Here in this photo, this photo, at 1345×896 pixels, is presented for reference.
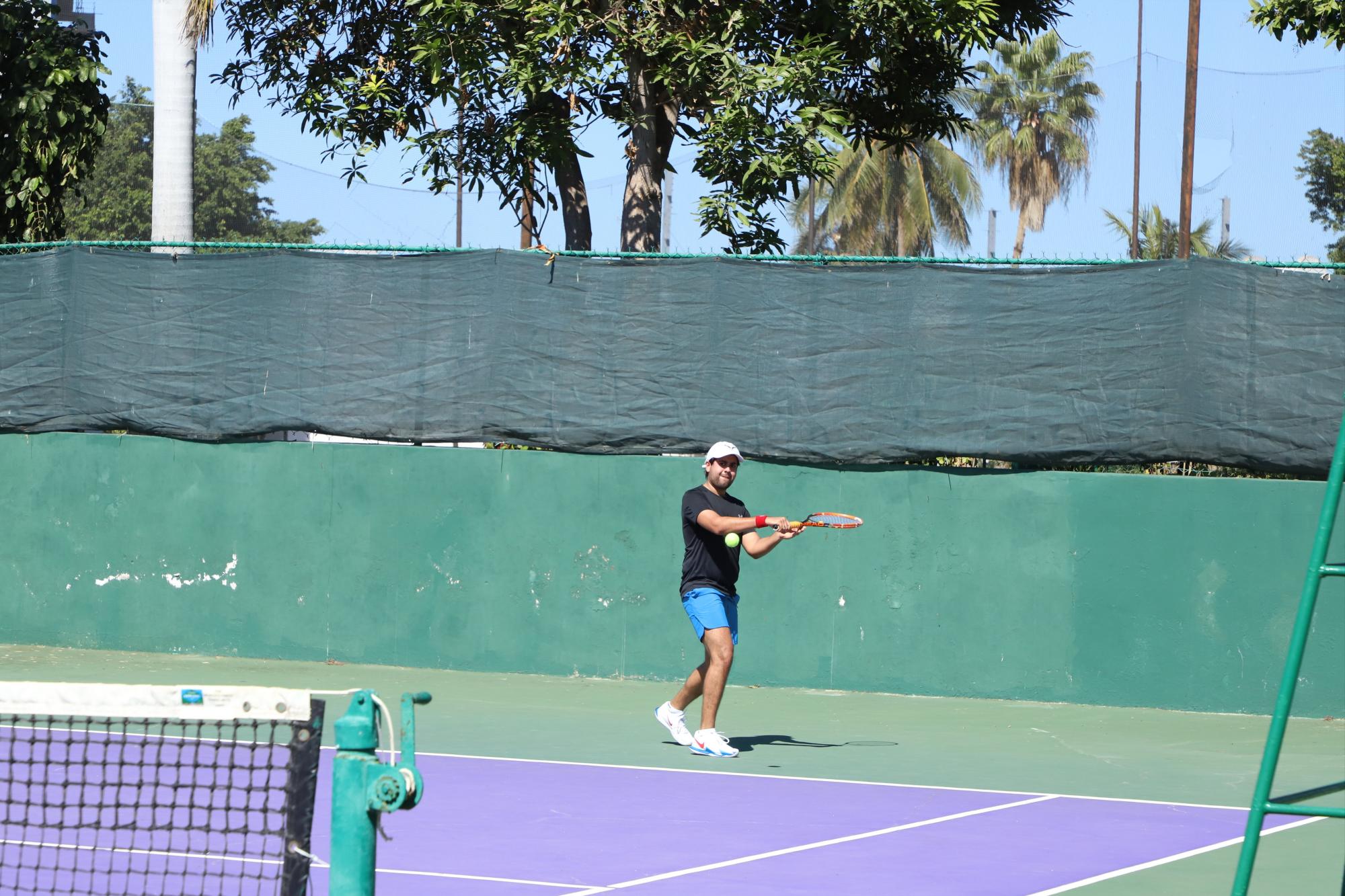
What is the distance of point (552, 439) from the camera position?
11891 millimetres

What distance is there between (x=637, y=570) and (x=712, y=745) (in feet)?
9.43

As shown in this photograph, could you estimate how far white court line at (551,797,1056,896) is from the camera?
6.21 meters

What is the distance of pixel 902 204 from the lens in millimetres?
57500

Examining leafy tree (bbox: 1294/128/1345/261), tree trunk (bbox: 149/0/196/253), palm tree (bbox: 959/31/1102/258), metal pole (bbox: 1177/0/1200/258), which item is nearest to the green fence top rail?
tree trunk (bbox: 149/0/196/253)

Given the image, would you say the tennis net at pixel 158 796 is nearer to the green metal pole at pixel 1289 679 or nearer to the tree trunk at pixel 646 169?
the green metal pole at pixel 1289 679

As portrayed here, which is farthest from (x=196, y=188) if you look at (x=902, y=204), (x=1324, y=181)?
(x=1324, y=181)

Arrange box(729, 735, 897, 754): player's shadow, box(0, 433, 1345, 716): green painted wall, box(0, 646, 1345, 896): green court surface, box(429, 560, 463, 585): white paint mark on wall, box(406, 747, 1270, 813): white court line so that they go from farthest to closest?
box(429, 560, 463, 585): white paint mark on wall
box(0, 433, 1345, 716): green painted wall
box(729, 735, 897, 754): player's shadow
box(0, 646, 1345, 896): green court surface
box(406, 747, 1270, 813): white court line

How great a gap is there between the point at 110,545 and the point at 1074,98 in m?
55.8

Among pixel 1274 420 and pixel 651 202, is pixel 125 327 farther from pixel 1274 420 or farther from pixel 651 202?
pixel 1274 420

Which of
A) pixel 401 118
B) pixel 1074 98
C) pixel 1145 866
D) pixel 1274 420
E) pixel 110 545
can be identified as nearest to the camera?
pixel 1145 866

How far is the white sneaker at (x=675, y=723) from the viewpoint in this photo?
9133 millimetres

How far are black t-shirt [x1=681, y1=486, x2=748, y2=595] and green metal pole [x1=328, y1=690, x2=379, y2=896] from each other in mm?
5528

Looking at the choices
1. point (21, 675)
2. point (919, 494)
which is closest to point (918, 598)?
point (919, 494)

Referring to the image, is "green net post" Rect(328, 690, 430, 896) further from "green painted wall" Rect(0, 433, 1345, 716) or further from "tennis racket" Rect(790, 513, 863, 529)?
"green painted wall" Rect(0, 433, 1345, 716)
